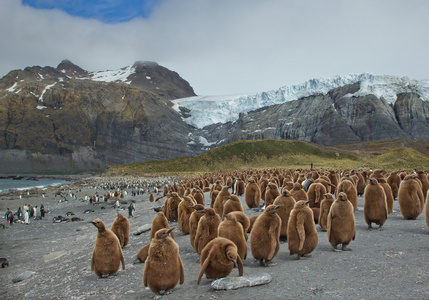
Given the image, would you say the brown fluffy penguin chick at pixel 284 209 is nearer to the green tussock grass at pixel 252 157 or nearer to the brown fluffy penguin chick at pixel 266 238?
the brown fluffy penguin chick at pixel 266 238

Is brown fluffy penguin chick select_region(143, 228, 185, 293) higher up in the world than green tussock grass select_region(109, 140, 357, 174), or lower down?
lower down

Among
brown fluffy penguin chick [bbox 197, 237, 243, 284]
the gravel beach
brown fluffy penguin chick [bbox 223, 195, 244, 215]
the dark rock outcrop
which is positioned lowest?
the gravel beach

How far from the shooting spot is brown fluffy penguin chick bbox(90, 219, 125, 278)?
789 cm

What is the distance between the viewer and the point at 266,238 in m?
6.88

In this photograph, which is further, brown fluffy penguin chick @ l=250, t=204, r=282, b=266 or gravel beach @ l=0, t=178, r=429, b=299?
brown fluffy penguin chick @ l=250, t=204, r=282, b=266

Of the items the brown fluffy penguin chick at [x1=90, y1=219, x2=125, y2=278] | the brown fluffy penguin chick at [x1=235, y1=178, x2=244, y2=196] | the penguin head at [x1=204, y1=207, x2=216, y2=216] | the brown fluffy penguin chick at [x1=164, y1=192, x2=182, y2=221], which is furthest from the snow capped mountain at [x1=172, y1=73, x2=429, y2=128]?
the brown fluffy penguin chick at [x1=90, y1=219, x2=125, y2=278]

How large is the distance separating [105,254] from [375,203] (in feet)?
23.6

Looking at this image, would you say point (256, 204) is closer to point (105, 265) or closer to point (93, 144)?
point (105, 265)

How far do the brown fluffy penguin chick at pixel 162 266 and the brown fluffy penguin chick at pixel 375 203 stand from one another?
5.91 meters

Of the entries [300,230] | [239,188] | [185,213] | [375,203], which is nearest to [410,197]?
[375,203]

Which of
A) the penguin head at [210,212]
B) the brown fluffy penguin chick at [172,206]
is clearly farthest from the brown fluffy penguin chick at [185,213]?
the penguin head at [210,212]

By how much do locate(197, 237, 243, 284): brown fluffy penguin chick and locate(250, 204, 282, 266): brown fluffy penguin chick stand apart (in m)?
0.93

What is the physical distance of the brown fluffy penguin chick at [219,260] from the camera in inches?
237

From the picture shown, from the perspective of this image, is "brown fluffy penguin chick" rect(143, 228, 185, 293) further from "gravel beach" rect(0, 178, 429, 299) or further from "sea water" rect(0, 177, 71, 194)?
"sea water" rect(0, 177, 71, 194)
